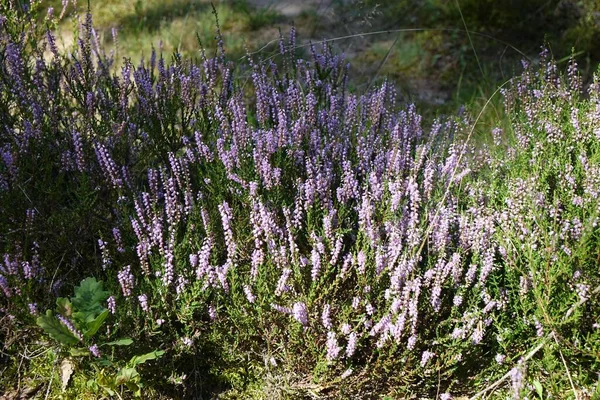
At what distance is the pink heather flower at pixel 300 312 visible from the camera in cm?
227

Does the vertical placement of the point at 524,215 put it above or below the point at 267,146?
below

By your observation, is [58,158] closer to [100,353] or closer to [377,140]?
[100,353]

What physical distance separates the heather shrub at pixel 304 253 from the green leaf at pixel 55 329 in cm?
1

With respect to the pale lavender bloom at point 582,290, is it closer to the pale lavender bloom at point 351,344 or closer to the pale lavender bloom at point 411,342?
the pale lavender bloom at point 411,342

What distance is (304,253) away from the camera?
8.70 feet

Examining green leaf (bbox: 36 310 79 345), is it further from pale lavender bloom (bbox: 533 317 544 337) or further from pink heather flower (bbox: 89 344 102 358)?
pale lavender bloom (bbox: 533 317 544 337)

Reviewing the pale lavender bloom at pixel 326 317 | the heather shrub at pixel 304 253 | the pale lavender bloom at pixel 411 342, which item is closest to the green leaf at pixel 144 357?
the heather shrub at pixel 304 253

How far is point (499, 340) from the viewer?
236 cm

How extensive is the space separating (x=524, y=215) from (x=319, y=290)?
2.84 ft

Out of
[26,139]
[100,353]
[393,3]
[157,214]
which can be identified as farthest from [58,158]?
[393,3]

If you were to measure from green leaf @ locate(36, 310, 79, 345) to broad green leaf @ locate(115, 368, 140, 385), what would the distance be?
0.67ft

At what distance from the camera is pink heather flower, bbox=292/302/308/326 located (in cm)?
227

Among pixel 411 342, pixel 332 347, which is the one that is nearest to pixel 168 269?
pixel 332 347

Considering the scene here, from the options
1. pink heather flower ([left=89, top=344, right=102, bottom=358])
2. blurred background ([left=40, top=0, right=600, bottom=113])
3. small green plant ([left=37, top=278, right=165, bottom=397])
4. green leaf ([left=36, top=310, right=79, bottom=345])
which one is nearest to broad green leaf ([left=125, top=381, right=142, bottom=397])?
→ small green plant ([left=37, top=278, right=165, bottom=397])
